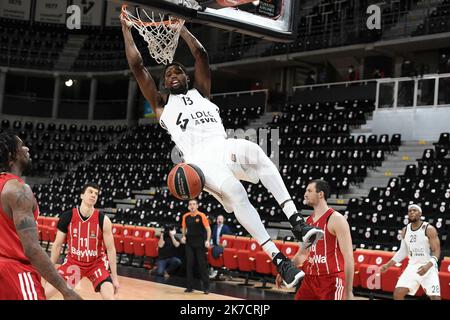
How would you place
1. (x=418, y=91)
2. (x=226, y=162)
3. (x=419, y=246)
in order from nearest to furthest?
(x=226, y=162), (x=419, y=246), (x=418, y=91)

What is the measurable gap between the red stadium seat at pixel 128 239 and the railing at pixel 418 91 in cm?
733

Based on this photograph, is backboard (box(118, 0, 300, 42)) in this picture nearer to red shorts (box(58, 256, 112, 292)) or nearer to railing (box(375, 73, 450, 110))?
red shorts (box(58, 256, 112, 292))

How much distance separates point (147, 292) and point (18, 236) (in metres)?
7.45

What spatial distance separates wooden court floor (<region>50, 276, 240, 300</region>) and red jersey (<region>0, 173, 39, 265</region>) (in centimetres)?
615

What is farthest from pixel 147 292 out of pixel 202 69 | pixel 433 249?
pixel 202 69

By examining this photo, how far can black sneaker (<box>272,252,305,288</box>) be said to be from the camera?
4.21 metres

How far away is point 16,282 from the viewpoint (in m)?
3.89

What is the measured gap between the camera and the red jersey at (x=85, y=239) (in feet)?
22.6

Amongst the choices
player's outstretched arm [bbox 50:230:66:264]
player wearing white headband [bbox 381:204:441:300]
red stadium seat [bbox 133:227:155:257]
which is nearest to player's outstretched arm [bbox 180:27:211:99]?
player's outstretched arm [bbox 50:230:66:264]

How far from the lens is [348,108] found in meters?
18.2

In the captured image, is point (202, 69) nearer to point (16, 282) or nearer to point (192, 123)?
point (192, 123)

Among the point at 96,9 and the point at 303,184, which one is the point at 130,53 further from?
the point at 96,9
